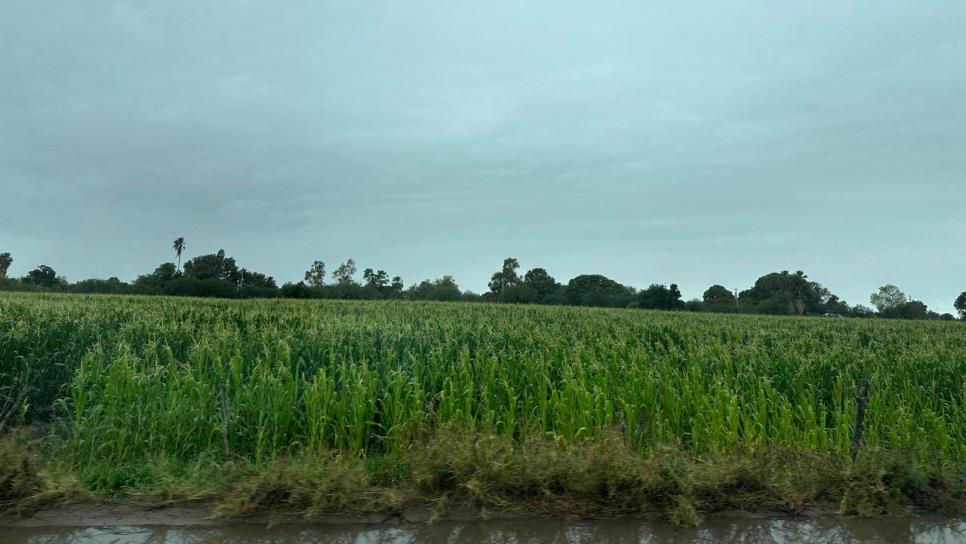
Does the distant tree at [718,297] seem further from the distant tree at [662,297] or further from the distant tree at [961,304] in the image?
the distant tree at [961,304]

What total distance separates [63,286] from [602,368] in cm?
7725

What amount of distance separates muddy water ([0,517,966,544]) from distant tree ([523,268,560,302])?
64.2 m

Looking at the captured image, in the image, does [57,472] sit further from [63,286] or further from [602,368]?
[63,286]

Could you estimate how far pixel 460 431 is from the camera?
163 inches

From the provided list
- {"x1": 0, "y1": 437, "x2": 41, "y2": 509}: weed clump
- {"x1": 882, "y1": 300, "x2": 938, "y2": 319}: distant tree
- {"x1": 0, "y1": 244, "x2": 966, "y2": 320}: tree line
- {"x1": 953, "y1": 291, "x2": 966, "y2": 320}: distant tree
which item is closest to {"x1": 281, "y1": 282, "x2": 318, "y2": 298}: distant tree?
{"x1": 0, "y1": 244, "x2": 966, "y2": 320}: tree line

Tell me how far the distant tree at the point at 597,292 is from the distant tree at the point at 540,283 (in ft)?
7.90

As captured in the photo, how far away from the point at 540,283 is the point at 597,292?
10462 mm

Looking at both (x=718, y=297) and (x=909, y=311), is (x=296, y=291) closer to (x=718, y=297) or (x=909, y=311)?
(x=718, y=297)

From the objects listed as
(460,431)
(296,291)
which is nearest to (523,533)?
(460,431)

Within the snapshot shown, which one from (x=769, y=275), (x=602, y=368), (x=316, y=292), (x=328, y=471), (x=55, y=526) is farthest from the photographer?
(x=769, y=275)

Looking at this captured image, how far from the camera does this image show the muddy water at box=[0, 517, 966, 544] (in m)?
3.24

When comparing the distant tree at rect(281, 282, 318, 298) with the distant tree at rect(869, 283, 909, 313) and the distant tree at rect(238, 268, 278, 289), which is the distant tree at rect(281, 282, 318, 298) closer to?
the distant tree at rect(238, 268, 278, 289)

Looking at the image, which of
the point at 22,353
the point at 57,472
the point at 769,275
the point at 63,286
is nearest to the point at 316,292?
the point at 63,286

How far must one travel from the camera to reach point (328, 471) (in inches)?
144
